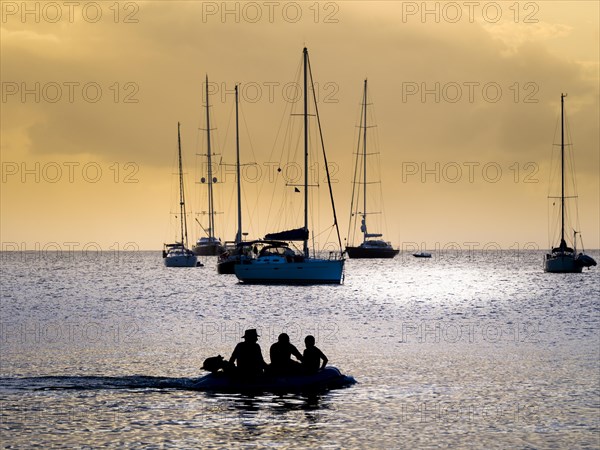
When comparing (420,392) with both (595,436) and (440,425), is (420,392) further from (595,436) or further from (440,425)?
(595,436)

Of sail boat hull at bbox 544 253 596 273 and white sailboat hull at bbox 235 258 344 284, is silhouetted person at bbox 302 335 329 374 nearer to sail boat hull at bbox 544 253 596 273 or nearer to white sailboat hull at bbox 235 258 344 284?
white sailboat hull at bbox 235 258 344 284

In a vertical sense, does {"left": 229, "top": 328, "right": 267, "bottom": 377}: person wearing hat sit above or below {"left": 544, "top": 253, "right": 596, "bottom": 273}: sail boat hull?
above

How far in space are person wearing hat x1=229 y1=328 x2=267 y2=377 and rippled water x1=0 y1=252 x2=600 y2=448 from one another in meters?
0.98

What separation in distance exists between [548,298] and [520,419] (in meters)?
63.6

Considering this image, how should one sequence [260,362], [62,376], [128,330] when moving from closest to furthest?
[260,362]
[62,376]
[128,330]

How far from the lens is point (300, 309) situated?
238 ft

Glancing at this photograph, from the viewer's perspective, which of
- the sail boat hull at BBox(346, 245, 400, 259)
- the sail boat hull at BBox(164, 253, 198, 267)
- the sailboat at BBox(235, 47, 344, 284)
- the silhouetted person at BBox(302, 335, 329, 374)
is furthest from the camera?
the sail boat hull at BBox(346, 245, 400, 259)

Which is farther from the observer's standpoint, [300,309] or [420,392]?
[300,309]

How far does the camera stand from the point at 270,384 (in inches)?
1258

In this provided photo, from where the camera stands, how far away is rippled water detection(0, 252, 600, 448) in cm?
2655

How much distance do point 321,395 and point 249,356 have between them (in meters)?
2.52

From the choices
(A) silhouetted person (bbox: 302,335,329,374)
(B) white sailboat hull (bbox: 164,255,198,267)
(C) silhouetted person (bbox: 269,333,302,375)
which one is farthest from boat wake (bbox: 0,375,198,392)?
(B) white sailboat hull (bbox: 164,255,198,267)

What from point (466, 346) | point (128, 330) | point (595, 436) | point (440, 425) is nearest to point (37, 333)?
point (128, 330)

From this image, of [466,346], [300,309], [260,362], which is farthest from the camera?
[300,309]
